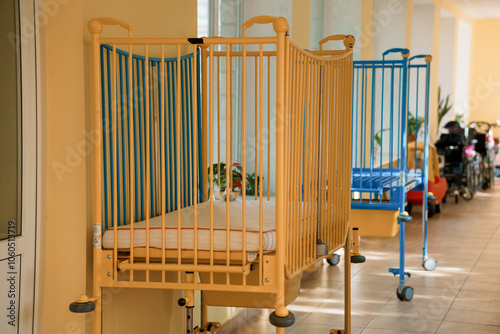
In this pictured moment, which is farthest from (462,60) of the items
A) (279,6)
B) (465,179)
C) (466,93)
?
(279,6)

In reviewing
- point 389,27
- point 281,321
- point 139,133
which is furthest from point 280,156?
point 389,27

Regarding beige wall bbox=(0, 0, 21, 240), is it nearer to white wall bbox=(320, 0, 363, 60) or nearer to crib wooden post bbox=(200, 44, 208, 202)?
crib wooden post bbox=(200, 44, 208, 202)

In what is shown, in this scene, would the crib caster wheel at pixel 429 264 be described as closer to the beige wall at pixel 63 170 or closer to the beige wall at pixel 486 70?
the beige wall at pixel 63 170

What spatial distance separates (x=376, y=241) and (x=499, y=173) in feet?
21.7

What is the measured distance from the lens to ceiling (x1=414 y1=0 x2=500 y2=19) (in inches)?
398

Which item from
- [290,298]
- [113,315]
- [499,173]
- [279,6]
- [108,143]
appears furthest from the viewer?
[499,173]

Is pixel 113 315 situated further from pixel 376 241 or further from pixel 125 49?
pixel 376 241

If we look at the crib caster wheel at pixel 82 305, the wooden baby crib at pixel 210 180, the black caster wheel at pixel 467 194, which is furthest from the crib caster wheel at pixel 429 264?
the black caster wheel at pixel 467 194

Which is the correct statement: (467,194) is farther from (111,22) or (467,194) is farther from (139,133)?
(111,22)

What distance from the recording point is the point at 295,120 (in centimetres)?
207

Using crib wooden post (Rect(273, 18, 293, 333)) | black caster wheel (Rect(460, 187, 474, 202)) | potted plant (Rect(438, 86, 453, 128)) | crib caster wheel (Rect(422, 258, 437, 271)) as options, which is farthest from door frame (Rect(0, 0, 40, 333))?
potted plant (Rect(438, 86, 453, 128))

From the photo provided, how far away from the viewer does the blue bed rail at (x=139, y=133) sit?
86.0 inches

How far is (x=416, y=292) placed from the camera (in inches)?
164

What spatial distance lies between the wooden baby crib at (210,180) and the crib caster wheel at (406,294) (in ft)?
4.08
